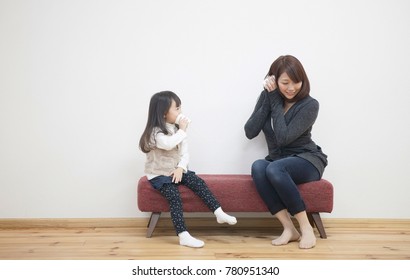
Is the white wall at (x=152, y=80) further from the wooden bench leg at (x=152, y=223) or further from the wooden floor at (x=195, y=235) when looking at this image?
the wooden bench leg at (x=152, y=223)

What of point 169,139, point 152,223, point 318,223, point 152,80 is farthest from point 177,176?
point 318,223

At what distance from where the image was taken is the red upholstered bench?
2.62 m

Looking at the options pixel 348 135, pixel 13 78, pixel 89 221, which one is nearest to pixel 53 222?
pixel 89 221

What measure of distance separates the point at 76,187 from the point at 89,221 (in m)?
0.23

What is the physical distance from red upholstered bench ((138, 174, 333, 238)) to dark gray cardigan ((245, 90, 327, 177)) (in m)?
0.14

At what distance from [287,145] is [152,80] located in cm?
94

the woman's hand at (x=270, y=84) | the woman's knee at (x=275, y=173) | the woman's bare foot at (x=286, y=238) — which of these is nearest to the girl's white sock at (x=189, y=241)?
the woman's bare foot at (x=286, y=238)

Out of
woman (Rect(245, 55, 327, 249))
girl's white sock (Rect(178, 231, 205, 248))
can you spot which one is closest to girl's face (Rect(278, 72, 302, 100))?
woman (Rect(245, 55, 327, 249))

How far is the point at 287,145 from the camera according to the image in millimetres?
2738

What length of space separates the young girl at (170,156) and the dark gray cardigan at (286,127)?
45 centimetres

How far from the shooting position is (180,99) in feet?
9.61

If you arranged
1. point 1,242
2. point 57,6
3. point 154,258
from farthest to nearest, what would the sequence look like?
point 57,6
point 1,242
point 154,258

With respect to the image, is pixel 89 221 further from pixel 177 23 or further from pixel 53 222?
pixel 177 23

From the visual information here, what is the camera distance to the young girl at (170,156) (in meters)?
2.56
